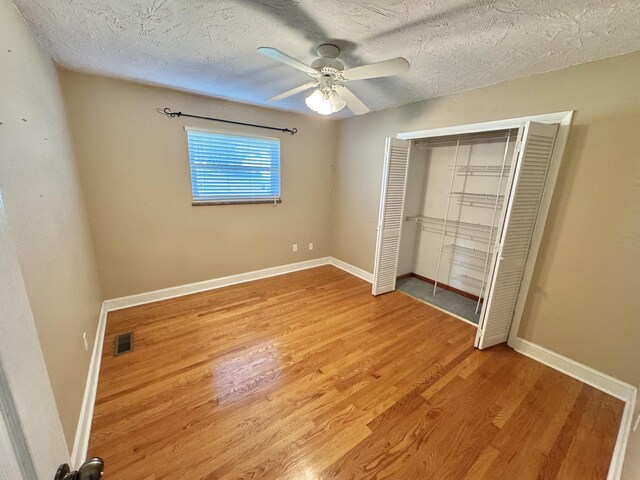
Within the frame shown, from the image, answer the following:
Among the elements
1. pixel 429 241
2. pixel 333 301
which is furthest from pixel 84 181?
pixel 429 241

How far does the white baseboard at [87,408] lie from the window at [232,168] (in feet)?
5.54

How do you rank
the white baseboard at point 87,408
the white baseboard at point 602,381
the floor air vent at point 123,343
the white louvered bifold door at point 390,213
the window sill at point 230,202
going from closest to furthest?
the white baseboard at point 87,408 → the white baseboard at point 602,381 → the floor air vent at point 123,343 → the white louvered bifold door at point 390,213 → the window sill at point 230,202

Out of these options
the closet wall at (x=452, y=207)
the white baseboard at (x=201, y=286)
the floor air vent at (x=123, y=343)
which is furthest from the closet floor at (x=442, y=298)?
the floor air vent at (x=123, y=343)

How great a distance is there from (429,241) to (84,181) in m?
4.09

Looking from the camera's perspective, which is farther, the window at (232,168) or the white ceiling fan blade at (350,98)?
the window at (232,168)

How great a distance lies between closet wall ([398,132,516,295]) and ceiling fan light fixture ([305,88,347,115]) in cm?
190

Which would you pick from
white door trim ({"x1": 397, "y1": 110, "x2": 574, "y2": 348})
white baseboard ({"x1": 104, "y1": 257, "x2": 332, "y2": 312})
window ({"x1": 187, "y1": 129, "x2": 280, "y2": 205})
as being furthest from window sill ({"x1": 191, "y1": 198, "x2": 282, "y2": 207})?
white door trim ({"x1": 397, "y1": 110, "x2": 574, "y2": 348})

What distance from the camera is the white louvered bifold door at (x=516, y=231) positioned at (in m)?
1.97

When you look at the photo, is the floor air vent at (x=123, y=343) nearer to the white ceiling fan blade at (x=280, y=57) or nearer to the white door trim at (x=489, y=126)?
the white ceiling fan blade at (x=280, y=57)

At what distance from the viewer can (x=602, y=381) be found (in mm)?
1953

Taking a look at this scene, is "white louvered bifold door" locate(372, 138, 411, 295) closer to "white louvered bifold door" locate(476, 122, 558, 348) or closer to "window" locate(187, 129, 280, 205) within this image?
"white louvered bifold door" locate(476, 122, 558, 348)

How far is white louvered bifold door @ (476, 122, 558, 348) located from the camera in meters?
1.97

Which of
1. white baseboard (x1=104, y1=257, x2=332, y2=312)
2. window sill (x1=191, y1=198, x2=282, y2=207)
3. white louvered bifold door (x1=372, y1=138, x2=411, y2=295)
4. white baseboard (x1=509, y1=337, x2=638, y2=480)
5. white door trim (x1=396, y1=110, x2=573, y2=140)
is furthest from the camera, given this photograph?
window sill (x1=191, y1=198, x2=282, y2=207)

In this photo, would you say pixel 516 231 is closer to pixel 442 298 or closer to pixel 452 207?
pixel 452 207
